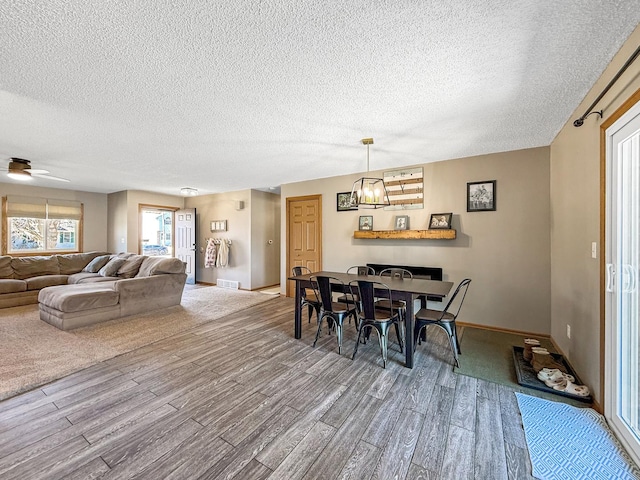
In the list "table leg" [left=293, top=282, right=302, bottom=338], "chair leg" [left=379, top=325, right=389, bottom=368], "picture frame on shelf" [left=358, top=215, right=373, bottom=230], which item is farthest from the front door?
"chair leg" [left=379, top=325, right=389, bottom=368]

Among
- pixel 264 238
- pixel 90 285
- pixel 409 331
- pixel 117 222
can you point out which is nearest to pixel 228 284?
pixel 264 238

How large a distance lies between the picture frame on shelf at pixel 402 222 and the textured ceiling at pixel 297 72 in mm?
1245

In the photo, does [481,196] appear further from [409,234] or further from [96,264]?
[96,264]

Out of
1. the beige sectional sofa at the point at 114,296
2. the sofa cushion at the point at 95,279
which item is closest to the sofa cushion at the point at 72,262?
the beige sectional sofa at the point at 114,296

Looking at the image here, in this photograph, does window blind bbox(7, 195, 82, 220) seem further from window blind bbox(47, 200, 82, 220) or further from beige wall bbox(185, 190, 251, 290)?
beige wall bbox(185, 190, 251, 290)

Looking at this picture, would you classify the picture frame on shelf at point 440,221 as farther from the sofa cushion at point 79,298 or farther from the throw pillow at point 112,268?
the throw pillow at point 112,268

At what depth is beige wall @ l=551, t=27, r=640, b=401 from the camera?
1902 mm

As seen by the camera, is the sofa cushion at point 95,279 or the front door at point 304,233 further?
the front door at point 304,233

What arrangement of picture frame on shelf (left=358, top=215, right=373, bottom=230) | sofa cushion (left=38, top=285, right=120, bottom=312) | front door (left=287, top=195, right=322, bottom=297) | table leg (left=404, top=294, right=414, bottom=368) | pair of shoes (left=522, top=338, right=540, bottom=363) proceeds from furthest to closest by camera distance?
front door (left=287, top=195, right=322, bottom=297) → picture frame on shelf (left=358, top=215, right=373, bottom=230) → sofa cushion (left=38, top=285, right=120, bottom=312) → pair of shoes (left=522, top=338, right=540, bottom=363) → table leg (left=404, top=294, right=414, bottom=368)

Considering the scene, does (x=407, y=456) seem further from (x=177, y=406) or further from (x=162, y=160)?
(x=162, y=160)

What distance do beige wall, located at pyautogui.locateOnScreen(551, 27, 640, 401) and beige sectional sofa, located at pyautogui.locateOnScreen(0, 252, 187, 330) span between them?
555 cm

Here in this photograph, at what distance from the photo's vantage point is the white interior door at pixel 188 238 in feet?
24.3

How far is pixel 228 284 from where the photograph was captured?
22.7ft

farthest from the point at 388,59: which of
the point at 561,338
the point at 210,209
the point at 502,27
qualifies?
the point at 210,209
